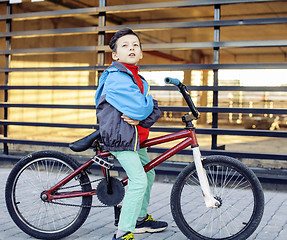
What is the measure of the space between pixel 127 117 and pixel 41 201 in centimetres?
107

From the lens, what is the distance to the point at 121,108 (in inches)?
126

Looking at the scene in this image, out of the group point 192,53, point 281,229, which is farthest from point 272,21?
point 192,53

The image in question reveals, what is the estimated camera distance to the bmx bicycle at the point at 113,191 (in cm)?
334

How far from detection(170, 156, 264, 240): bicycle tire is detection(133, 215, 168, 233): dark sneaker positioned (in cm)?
29

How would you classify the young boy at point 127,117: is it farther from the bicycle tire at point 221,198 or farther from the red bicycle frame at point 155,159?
the bicycle tire at point 221,198

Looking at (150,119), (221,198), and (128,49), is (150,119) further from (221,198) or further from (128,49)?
(221,198)

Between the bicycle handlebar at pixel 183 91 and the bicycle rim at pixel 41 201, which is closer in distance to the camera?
the bicycle handlebar at pixel 183 91

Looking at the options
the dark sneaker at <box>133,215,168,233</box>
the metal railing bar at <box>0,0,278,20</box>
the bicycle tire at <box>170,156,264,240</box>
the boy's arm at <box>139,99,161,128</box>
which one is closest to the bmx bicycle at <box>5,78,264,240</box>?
the bicycle tire at <box>170,156,264,240</box>

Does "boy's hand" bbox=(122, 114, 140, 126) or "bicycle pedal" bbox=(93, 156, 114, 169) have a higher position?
"boy's hand" bbox=(122, 114, 140, 126)

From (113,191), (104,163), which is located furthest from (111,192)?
(104,163)

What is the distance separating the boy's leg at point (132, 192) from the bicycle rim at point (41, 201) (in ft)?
1.61

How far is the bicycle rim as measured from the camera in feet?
11.7

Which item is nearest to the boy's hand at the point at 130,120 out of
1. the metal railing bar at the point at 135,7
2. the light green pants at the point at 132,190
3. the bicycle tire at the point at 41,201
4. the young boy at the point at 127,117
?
the young boy at the point at 127,117

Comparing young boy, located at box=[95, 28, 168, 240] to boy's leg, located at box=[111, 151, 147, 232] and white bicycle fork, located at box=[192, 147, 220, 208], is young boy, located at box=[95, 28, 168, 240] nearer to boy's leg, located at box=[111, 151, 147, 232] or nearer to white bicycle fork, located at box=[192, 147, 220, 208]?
boy's leg, located at box=[111, 151, 147, 232]
